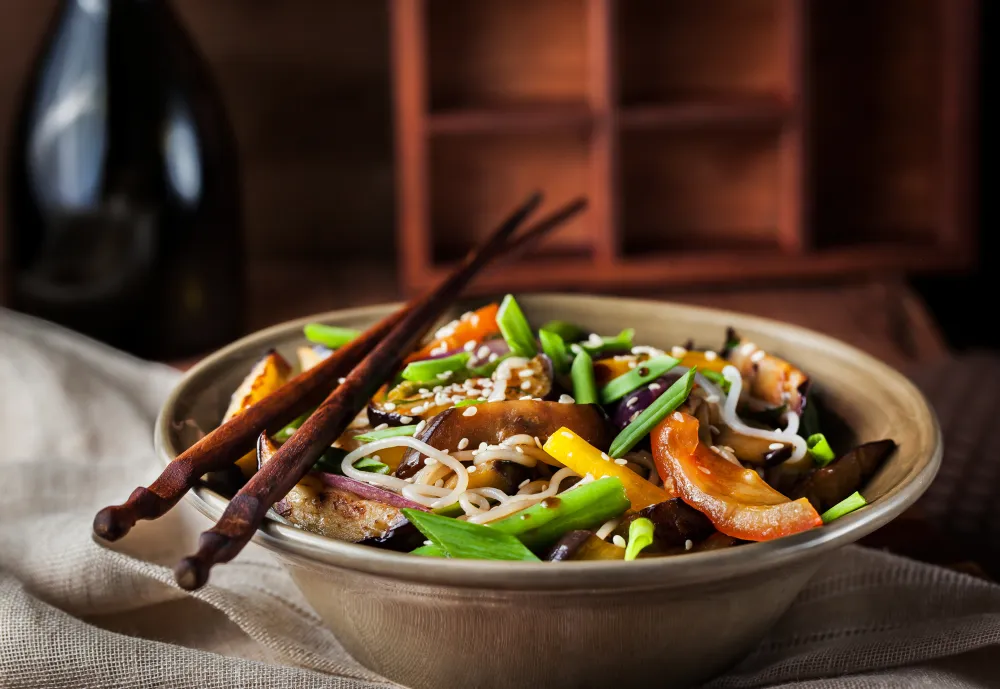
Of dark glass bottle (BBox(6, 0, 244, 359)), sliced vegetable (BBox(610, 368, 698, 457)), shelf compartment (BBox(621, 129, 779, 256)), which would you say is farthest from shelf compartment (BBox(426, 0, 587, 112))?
sliced vegetable (BBox(610, 368, 698, 457))

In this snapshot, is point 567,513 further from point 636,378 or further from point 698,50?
point 698,50

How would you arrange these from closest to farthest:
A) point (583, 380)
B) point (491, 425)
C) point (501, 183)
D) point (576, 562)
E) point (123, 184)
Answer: point (576, 562) → point (491, 425) → point (583, 380) → point (123, 184) → point (501, 183)

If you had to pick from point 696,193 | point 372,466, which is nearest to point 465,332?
point 372,466

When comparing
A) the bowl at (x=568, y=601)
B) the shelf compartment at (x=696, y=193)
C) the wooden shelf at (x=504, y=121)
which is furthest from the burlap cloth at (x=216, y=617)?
the shelf compartment at (x=696, y=193)

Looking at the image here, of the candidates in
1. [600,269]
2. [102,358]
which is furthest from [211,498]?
[600,269]

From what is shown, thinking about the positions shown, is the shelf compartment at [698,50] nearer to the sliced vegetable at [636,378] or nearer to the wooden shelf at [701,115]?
the wooden shelf at [701,115]

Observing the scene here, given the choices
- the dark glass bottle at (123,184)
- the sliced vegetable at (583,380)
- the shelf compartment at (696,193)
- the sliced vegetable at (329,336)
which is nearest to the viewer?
the sliced vegetable at (583,380)

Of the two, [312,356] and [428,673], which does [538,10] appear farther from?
[428,673]
